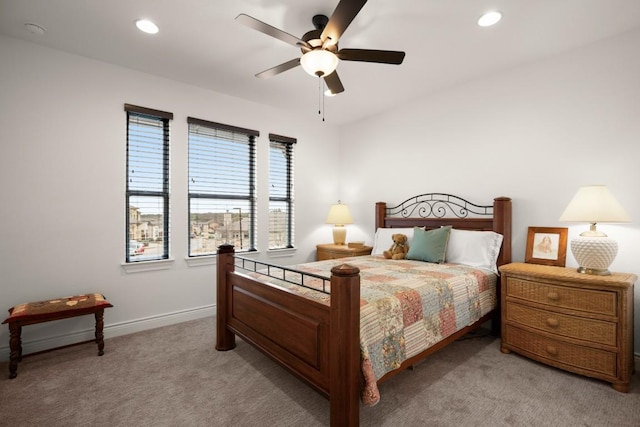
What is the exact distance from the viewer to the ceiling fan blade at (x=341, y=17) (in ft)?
5.53

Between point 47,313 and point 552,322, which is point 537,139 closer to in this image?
point 552,322

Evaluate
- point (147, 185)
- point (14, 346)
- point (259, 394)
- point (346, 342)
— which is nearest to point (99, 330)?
point (14, 346)

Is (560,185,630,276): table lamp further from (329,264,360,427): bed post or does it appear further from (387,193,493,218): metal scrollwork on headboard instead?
(329,264,360,427): bed post

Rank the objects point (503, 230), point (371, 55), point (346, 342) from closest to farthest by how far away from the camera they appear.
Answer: point (346, 342) → point (371, 55) → point (503, 230)

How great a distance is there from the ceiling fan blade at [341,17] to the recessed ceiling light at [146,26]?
1.42 meters

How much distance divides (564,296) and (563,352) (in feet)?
1.37

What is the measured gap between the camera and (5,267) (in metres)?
2.55

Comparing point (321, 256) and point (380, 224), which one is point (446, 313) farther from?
point (321, 256)

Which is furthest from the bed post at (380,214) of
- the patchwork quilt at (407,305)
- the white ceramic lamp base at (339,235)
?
the patchwork quilt at (407,305)

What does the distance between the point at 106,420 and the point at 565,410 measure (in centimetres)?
277

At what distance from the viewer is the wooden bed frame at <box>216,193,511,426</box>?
1.53 meters

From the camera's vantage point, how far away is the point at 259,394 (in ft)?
6.70

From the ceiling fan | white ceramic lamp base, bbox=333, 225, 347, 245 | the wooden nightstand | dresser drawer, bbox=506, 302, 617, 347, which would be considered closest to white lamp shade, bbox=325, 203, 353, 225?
white ceramic lamp base, bbox=333, 225, 347, 245

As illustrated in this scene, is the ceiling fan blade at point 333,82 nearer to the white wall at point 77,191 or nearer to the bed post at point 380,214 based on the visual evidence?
the white wall at point 77,191
